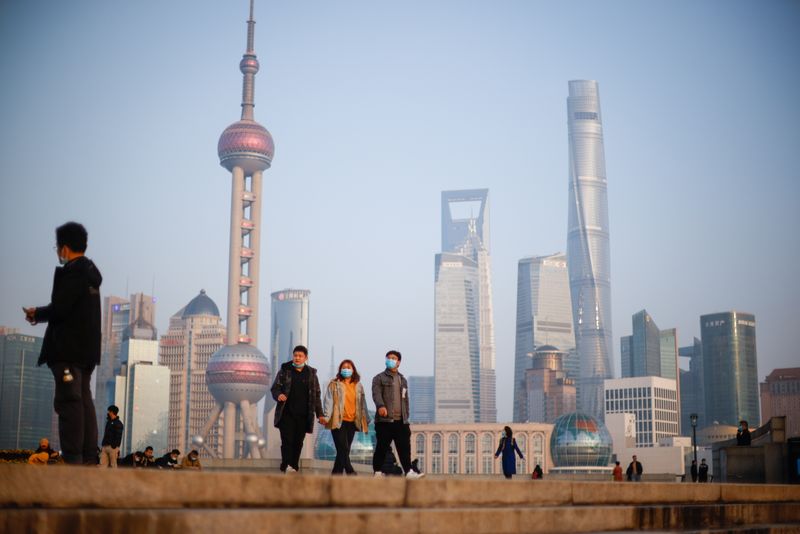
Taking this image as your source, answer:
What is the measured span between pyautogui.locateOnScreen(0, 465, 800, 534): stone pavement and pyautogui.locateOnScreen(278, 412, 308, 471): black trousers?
14.8ft

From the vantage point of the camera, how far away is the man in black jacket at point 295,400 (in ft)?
50.8

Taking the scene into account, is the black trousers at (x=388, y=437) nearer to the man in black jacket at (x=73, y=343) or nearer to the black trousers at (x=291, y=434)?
the black trousers at (x=291, y=434)

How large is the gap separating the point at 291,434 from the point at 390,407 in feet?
4.89

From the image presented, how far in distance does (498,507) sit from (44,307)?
16.0ft

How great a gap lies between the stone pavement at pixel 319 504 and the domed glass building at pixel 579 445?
4986 inches

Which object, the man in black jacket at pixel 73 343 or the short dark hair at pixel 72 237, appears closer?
the man in black jacket at pixel 73 343

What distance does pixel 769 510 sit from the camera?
1577cm

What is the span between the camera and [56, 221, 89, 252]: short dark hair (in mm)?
10250

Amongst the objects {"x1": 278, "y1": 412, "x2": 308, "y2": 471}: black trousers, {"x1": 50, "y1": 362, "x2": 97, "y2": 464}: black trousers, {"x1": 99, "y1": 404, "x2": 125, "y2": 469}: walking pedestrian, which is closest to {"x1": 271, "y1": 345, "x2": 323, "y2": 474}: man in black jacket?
{"x1": 278, "y1": 412, "x2": 308, "y2": 471}: black trousers

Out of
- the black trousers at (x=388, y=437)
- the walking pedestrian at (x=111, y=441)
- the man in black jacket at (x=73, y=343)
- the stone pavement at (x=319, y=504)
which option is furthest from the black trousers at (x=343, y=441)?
the man in black jacket at (x=73, y=343)

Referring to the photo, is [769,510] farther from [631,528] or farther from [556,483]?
[556,483]

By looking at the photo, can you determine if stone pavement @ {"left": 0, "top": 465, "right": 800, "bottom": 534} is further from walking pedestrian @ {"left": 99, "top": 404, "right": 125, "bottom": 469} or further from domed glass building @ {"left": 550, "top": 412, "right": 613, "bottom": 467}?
domed glass building @ {"left": 550, "top": 412, "right": 613, "bottom": 467}

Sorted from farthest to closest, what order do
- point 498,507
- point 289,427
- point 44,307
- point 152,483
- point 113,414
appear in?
point 113,414, point 289,427, point 498,507, point 44,307, point 152,483

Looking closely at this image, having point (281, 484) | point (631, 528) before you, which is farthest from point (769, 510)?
point (281, 484)
